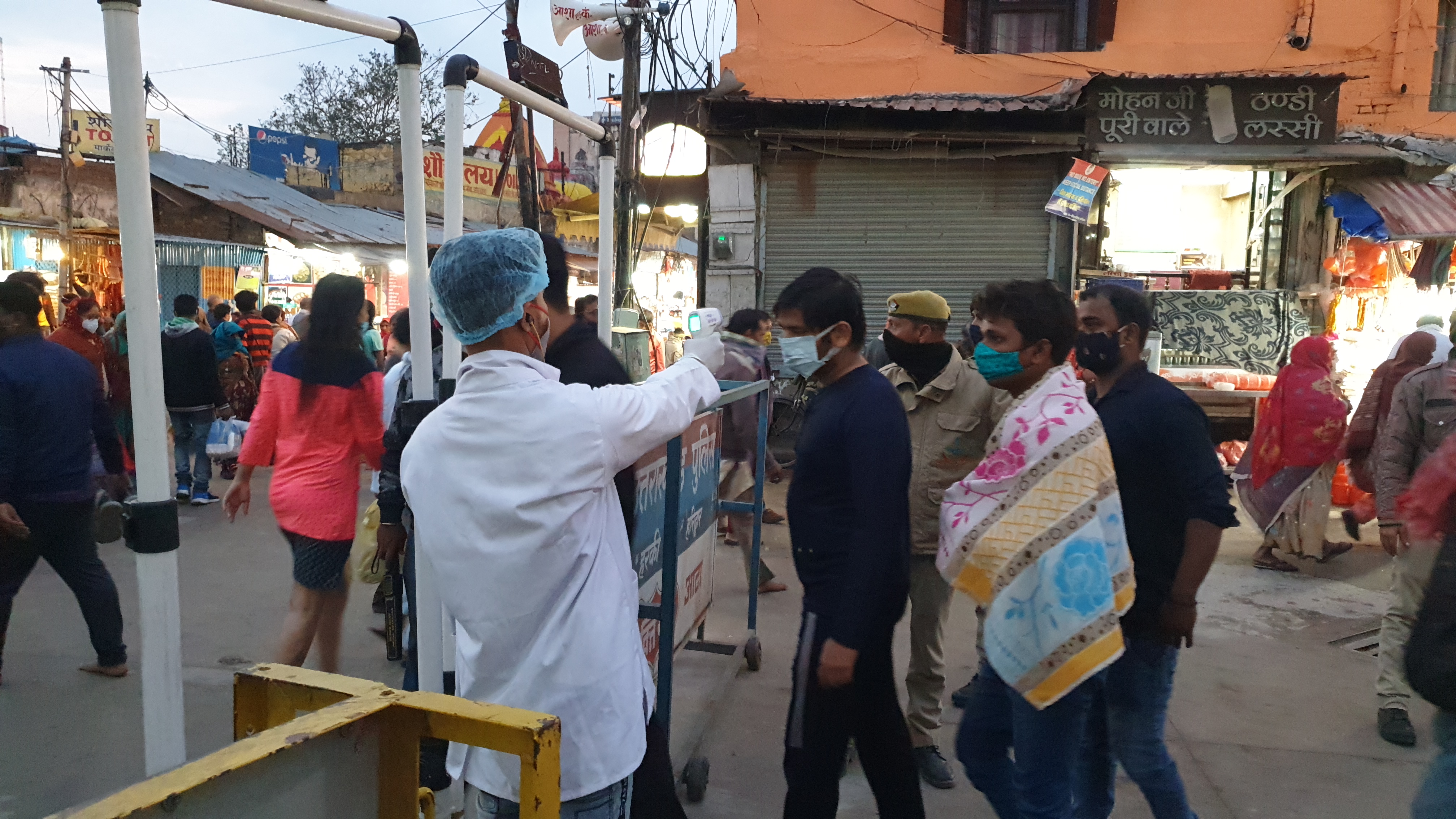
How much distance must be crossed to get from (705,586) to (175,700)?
2.27 m

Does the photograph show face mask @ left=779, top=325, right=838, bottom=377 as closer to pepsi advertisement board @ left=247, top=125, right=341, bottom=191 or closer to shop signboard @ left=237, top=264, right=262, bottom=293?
shop signboard @ left=237, top=264, right=262, bottom=293

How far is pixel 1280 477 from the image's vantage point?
693 centimetres

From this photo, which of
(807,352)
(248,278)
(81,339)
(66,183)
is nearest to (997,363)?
(807,352)

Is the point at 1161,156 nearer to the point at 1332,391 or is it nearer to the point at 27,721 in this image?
the point at 1332,391

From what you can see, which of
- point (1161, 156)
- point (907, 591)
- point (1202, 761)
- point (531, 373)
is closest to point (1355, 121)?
point (1161, 156)

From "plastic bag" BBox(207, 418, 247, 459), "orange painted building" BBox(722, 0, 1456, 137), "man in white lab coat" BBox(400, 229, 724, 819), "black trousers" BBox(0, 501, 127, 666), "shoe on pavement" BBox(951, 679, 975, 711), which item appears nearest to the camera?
"man in white lab coat" BBox(400, 229, 724, 819)

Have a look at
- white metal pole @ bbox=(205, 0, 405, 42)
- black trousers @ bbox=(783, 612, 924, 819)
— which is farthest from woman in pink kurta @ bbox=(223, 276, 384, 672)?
black trousers @ bbox=(783, 612, 924, 819)

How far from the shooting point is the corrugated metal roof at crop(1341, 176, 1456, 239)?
955 cm

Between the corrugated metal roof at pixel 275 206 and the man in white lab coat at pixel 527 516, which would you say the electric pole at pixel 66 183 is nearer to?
the corrugated metal roof at pixel 275 206

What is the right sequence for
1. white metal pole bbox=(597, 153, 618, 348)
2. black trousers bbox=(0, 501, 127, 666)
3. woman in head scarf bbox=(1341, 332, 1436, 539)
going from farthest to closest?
woman in head scarf bbox=(1341, 332, 1436, 539) < black trousers bbox=(0, 501, 127, 666) < white metal pole bbox=(597, 153, 618, 348)

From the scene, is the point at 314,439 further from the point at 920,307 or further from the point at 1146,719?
the point at 1146,719

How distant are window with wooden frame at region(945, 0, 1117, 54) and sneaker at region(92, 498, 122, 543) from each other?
11098 millimetres

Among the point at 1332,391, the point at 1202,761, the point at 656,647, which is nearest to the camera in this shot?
the point at 656,647

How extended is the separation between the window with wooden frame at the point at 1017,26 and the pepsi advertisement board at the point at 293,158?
668 inches
